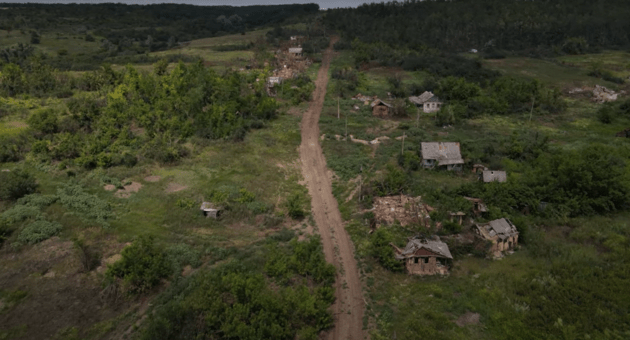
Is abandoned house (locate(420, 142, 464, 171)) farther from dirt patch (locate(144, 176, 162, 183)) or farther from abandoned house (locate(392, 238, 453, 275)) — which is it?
dirt patch (locate(144, 176, 162, 183))

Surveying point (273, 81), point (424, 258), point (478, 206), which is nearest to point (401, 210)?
point (478, 206)

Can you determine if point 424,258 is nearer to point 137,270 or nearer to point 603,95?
point 137,270

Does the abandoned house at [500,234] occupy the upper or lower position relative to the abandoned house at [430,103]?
lower

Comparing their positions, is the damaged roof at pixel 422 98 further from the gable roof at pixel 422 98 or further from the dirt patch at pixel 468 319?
the dirt patch at pixel 468 319

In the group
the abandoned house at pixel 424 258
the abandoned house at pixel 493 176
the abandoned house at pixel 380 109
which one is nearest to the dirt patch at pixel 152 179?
the abandoned house at pixel 424 258

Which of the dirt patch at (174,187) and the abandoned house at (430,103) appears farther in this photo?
the abandoned house at (430,103)

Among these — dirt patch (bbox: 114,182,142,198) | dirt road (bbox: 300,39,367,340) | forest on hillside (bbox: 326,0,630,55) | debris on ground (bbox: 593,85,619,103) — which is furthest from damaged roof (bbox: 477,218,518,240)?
forest on hillside (bbox: 326,0,630,55)
